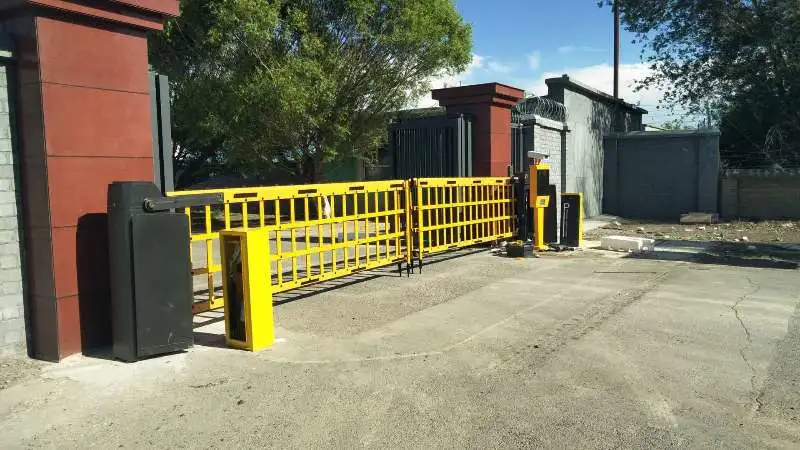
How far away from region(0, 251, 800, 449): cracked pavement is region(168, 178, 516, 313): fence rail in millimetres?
711

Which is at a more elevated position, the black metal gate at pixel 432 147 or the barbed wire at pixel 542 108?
the barbed wire at pixel 542 108

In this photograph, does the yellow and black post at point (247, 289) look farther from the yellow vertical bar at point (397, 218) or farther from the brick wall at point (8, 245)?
the yellow vertical bar at point (397, 218)

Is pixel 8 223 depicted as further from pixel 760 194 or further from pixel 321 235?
pixel 760 194

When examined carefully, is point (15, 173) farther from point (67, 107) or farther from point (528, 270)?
point (528, 270)

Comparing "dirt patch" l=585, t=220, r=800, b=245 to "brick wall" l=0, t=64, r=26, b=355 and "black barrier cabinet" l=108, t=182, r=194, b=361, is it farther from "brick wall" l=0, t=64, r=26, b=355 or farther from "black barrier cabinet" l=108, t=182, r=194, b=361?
"brick wall" l=0, t=64, r=26, b=355

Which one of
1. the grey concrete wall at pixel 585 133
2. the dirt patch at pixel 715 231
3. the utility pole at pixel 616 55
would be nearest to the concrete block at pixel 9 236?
the dirt patch at pixel 715 231

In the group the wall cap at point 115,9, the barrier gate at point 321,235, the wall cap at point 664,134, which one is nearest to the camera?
the wall cap at point 115,9

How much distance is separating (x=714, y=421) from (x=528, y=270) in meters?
6.28

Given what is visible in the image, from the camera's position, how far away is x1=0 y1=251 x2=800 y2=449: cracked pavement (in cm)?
397

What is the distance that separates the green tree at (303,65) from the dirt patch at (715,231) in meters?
6.28

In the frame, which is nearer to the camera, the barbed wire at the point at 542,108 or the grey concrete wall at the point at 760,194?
the barbed wire at the point at 542,108

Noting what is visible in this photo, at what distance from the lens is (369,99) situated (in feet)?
51.0

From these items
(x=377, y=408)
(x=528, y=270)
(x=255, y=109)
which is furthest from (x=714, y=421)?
(x=255, y=109)

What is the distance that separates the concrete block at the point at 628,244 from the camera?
12.3m
